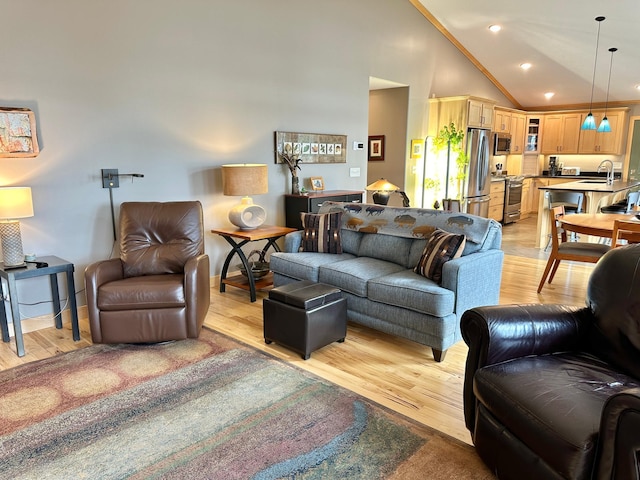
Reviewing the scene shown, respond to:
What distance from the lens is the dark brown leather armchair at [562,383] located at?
54.8 inches

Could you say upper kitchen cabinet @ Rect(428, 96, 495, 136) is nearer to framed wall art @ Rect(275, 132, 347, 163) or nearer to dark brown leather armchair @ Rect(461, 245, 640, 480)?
framed wall art @ Rect(275, 132, 347, 163)

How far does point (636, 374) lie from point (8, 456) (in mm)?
2783

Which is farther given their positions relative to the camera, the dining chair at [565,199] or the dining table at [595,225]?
the dining chair at [565,199]

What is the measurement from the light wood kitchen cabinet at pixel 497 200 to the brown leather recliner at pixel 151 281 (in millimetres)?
6463

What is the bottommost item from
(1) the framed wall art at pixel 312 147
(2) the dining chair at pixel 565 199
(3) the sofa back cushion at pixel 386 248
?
(3) the sofa back cushion at pixel 386 248

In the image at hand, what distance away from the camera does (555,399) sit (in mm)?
1611

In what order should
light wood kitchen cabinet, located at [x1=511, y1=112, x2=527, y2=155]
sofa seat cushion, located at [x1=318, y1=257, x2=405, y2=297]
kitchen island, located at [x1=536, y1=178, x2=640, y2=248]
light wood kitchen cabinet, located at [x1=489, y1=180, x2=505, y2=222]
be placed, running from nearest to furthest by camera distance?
sofa seat cushion, located at [x1=318, y1=257, x2=405, y2=297], kitchen island, located at [x1=536, y1=178, x2=640, y2=248], light wood kitchen cabinet, located at [x1=489, y1=180, x2=505, y2=222], light wood kitchen cabinet, located at [x1=511, y1=112, x2=527, y2=155]

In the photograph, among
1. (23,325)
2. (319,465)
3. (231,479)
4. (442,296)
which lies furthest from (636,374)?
(23,325)

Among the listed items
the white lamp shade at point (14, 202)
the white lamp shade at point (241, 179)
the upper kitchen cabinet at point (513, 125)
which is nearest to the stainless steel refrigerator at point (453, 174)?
the upper kitchen cabinet at point (513, 125)

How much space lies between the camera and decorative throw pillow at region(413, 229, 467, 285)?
3.11 meters

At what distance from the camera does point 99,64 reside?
143 inches

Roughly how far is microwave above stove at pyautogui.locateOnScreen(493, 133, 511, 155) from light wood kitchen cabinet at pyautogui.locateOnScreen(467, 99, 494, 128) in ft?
1.64

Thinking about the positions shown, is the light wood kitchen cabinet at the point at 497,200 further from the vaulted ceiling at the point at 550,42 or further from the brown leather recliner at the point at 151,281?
the brown leather recliner at the point at 151,281

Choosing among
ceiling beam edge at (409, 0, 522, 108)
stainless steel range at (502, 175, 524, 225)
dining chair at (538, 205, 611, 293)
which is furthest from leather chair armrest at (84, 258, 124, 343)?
stainless steel range at (502, 175, 524, 225)
